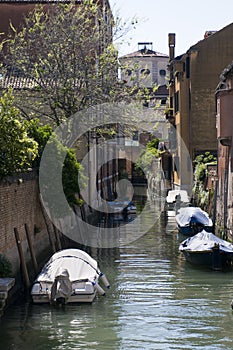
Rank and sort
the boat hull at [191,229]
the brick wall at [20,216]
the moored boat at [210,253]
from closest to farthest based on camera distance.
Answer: the brick wall at [20,216], the moored boat at [210,253], the boat hull at [191,229]

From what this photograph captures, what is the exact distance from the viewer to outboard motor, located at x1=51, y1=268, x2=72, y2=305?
15555 millimetres

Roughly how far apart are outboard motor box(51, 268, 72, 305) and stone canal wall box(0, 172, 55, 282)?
4.96ft

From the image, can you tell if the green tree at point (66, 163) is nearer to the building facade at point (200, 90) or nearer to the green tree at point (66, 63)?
the green tree at point (66, 63)

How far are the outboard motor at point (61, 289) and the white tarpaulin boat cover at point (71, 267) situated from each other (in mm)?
320

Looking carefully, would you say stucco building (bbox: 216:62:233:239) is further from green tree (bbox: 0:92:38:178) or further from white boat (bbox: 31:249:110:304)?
green tree (bbox: 0:92:38:178)

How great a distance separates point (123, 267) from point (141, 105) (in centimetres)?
885

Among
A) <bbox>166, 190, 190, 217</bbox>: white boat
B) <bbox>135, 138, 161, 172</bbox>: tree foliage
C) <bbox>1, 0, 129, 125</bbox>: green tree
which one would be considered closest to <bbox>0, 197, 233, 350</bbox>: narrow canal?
<bbox>1, 0, 129, 125</bbox>: green tree

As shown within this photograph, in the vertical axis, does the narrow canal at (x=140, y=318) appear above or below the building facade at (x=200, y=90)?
below

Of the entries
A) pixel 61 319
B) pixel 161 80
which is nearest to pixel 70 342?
pixel 61 319

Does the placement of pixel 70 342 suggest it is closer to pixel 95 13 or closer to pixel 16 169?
pixel 16 169

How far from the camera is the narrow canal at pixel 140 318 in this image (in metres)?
13.0

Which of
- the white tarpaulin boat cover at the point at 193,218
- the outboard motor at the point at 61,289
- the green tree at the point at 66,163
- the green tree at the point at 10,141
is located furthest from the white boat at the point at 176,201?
the green tree at the point at 10,141

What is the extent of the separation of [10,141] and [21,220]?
3.97 metres

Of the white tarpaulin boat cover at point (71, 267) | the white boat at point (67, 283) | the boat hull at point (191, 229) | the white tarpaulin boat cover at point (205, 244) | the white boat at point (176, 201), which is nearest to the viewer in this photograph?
the white boat at point (67, 283)
